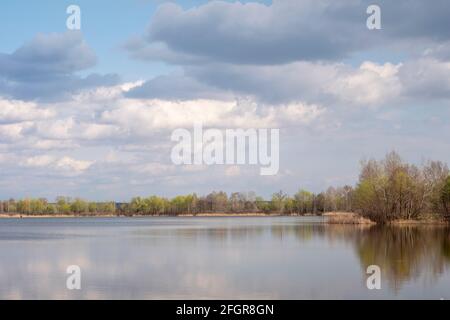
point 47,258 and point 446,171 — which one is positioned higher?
point 446,171

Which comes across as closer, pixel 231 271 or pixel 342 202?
pixel 231 271

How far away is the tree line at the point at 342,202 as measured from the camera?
6650cm

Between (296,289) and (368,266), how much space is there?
826cm

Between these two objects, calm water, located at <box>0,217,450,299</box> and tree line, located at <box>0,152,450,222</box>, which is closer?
calm water, located at <box>0,217,450,299</box>

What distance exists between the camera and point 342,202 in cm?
12362

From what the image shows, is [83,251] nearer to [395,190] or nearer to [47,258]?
[47,258]

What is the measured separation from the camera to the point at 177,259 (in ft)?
101

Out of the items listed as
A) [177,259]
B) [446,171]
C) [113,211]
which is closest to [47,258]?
[177,259]

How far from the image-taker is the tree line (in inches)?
2618

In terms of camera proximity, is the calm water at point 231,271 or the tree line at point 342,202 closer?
the calm water at point 231,271
